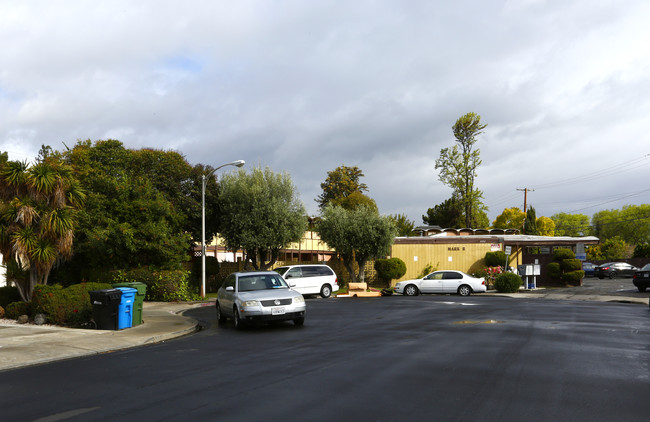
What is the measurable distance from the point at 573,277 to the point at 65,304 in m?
31.7

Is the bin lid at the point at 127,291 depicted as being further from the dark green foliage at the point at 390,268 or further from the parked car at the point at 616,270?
the parked car at the point at 616,270

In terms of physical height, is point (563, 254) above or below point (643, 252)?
above

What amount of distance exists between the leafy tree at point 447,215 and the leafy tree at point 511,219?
11.8 meters

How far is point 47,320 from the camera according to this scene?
15.6 meters

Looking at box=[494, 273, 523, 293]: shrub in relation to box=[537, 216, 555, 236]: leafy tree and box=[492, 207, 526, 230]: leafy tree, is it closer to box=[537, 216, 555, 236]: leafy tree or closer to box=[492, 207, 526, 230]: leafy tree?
box=[492, 207, 526, 230]: leafy tree

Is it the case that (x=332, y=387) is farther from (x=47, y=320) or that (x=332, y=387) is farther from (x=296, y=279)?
(x=296, y=279)

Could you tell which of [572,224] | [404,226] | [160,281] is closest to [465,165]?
[404,226]

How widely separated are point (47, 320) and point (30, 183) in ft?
13.6

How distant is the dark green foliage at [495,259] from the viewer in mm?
35722

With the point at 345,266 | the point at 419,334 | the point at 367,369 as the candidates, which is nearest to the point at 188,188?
the point at 345,266

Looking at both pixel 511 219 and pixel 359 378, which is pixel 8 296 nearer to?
pixel 359 378

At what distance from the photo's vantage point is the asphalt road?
5.98 meters

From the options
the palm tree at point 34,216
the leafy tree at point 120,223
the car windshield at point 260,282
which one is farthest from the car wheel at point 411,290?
the palm tree at point 34,216

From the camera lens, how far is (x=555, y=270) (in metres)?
36.9
